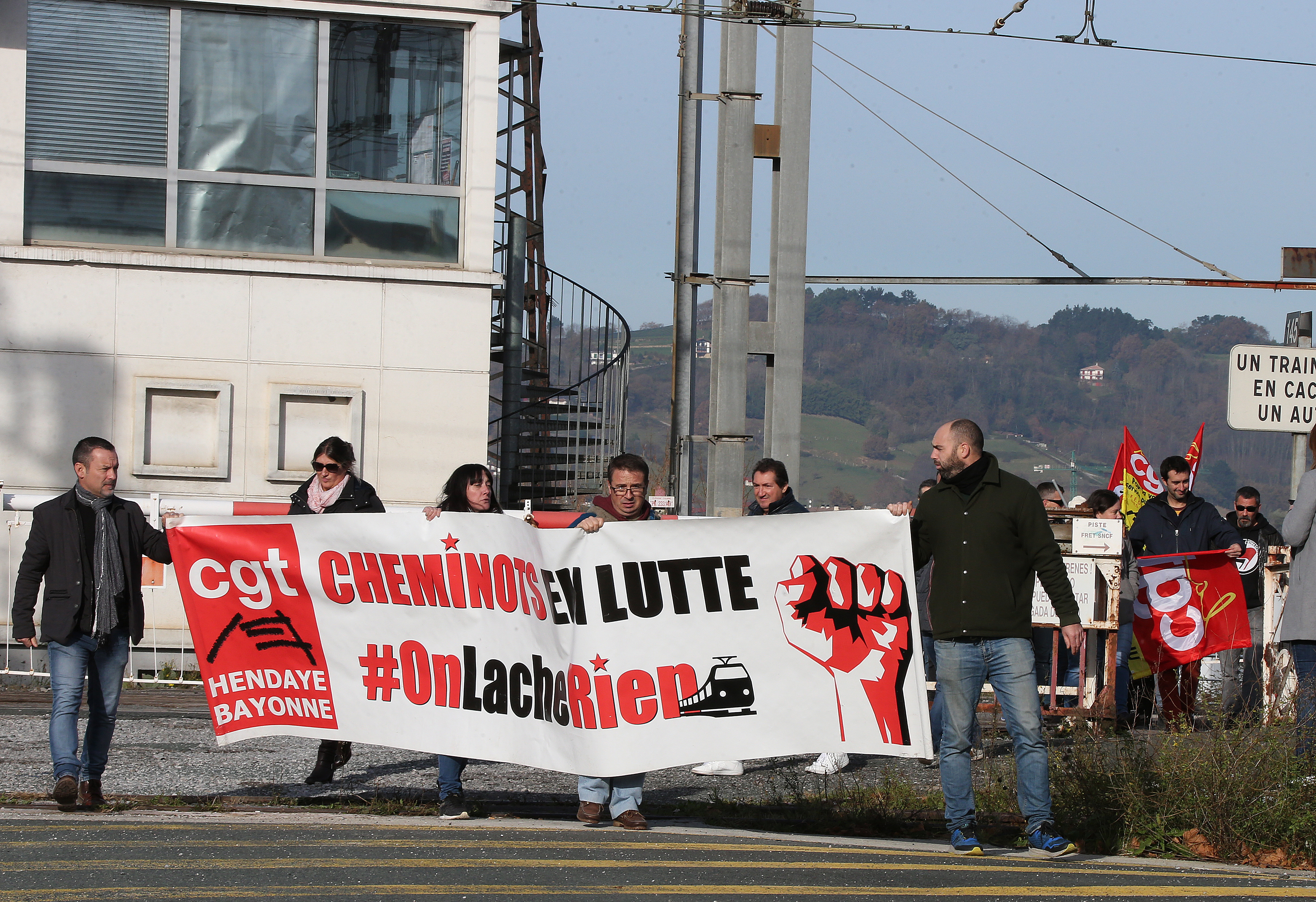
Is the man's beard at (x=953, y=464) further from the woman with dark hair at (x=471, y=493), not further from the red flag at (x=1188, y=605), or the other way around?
the red flag at (x=1188, y=605)

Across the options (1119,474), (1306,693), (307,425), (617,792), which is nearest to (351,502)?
(617,792)

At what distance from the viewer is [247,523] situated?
276 inches

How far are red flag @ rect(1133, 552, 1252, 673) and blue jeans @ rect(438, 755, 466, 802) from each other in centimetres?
564

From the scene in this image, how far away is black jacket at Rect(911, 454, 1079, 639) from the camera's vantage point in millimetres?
6289

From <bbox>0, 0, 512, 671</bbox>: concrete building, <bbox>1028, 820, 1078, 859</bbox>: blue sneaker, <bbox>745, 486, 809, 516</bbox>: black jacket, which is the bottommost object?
<bbox>1028, 820, 1078, 859</bbox>: blue sneaker

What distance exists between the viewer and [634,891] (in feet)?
17.9

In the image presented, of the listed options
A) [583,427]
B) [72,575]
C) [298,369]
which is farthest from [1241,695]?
[583,427]

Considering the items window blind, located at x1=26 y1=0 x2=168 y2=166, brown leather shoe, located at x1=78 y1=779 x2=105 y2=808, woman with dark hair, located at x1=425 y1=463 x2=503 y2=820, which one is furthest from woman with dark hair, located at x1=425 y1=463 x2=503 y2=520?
window blind, located at x1=26 y1=0 x2=168 y2=166

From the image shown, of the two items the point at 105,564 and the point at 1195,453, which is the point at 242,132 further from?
the point at 1195,453

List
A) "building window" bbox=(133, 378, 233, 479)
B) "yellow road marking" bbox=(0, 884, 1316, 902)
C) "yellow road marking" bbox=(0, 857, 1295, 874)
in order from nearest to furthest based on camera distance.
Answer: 1. "yellow road marking" bbox=(0, 884, 1316, 902)
2. "yellow road marking" bbox=(0, 857, 1295, 874)
3. "building window" bbox=(133, 378, 233, 479)

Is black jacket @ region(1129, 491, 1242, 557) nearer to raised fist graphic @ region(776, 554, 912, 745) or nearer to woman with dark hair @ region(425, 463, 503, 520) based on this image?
raised fist graphic @ region(776, 554, 912, 745)

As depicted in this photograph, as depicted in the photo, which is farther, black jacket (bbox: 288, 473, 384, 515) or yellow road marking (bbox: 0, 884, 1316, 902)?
black jacket (bbox: 288, 473, 384, 515)

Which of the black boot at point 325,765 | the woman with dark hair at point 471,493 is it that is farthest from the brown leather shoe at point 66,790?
the woman with dark hair at point 471,493

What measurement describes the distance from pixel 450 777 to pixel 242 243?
7.51 meters
